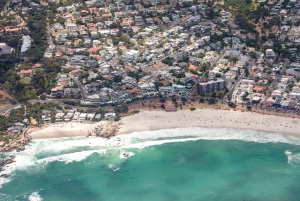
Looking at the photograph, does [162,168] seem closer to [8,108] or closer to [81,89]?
[81,89]

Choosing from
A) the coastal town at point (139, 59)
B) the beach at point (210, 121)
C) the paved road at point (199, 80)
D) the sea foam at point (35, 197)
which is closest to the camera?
the sea foam at point (35, 197)

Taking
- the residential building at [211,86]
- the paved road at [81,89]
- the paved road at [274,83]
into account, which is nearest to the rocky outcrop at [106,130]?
the paved road at [81,89]

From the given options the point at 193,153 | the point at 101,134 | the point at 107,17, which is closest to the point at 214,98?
the point at 193,153

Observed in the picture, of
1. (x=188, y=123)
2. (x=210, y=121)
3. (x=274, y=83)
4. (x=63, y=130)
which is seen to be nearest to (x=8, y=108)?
(x=63, y=130)

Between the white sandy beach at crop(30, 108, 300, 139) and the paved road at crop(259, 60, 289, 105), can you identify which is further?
the paved road at crop(259, 60, 289, 105)

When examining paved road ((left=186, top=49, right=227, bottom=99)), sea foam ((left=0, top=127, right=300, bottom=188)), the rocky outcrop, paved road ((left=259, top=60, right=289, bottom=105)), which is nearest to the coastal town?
paved road ((left=259, top=60, right=289, bottom=105))

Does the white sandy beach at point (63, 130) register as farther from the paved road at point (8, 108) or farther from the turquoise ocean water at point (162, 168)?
the paved road at point (8, 108)

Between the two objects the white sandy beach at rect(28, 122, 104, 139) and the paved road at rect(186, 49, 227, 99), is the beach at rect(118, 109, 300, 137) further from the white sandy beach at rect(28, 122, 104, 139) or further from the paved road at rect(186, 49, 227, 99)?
the paved road at rect(186, 49, 227, 99)

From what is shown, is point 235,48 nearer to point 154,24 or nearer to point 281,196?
point 154,24
